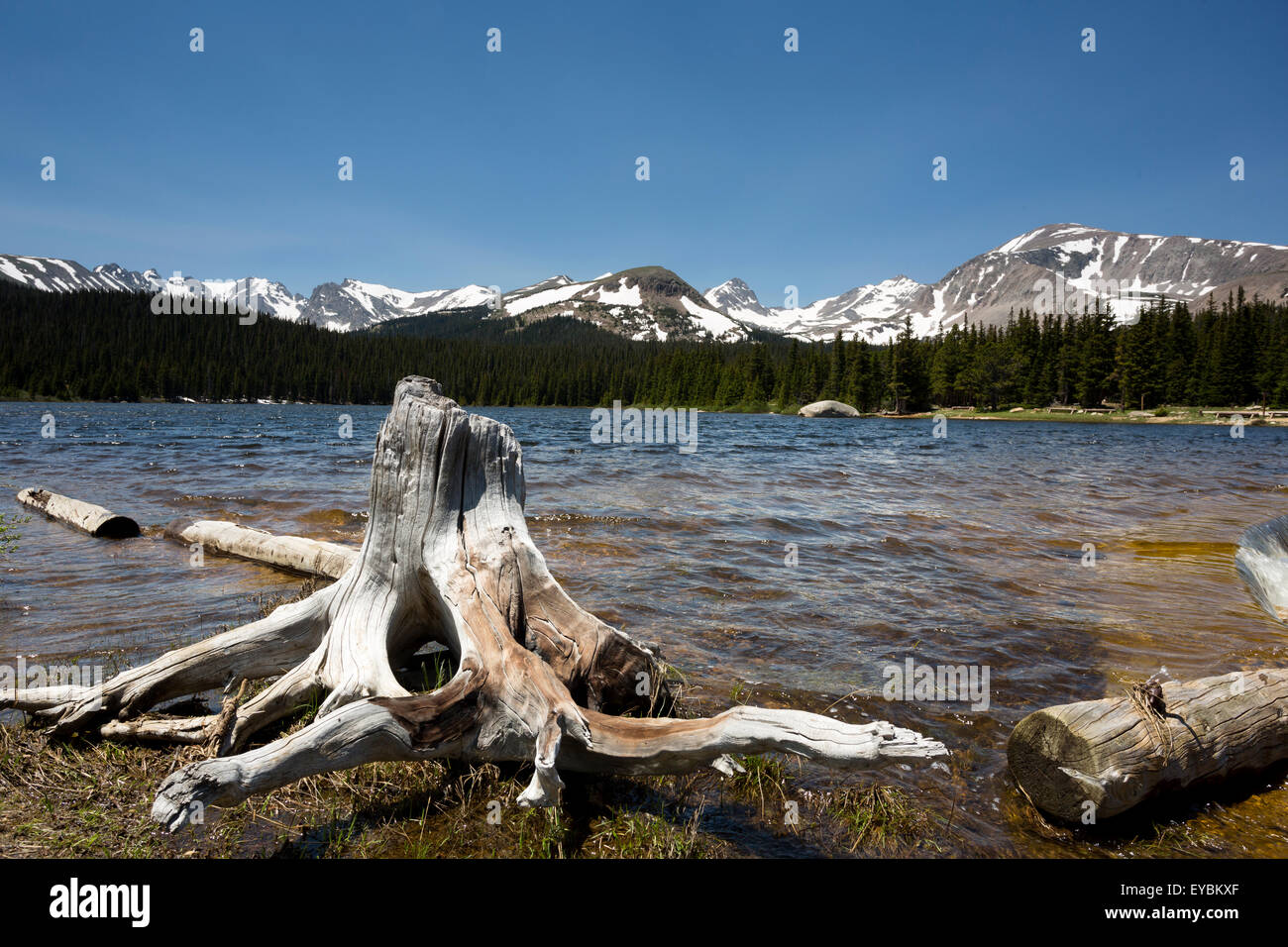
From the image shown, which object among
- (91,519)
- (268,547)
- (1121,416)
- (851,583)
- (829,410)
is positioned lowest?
(851,583)

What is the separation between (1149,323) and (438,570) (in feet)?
342

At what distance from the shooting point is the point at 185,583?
7770 mm

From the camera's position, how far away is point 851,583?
28.1 feet

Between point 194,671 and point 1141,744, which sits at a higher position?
point 194,671

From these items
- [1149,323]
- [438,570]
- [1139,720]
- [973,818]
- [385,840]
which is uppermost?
[1149,323]

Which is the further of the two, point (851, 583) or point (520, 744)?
point (851, 583)

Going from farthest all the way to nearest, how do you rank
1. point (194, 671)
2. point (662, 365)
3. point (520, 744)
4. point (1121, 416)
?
point (662, 365) < point (1121, 416) < point (194, 671) < point (520, 744)

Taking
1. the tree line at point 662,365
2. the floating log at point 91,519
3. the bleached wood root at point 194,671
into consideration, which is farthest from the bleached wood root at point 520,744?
the tree line at point 662,365

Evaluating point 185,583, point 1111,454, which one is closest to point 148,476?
point 185,583

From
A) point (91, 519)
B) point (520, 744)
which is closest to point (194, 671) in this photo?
point (520, 744)

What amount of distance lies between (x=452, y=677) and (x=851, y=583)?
594 centimetres

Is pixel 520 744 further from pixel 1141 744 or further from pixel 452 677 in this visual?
pixel 1141 744

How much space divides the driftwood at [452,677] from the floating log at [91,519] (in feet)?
26.8
